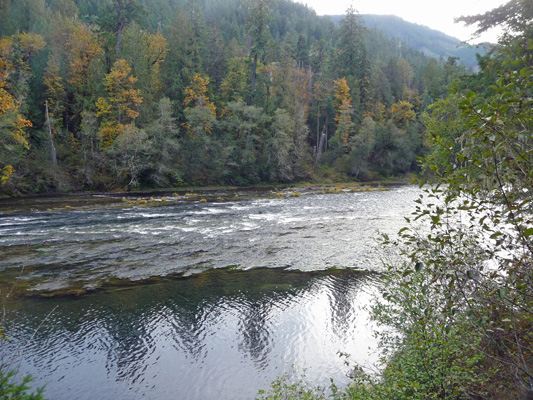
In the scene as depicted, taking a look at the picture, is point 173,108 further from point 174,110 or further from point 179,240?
point 179,240

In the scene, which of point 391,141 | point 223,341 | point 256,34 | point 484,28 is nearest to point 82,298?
point 223,341

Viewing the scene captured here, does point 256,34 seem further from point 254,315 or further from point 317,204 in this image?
point 254,315

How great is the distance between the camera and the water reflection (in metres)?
6.88

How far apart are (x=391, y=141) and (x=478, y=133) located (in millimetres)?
59677

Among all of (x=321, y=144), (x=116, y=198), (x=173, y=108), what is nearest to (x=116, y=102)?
(x=173, y=108)

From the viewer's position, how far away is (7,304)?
9938 mm

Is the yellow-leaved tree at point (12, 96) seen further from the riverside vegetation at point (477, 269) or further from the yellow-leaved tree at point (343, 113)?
the yellow-leaved tree at point (343, 113)

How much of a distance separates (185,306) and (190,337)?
173 cm

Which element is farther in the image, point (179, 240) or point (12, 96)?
point (12, 96)

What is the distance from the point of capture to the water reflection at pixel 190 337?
6.88 m

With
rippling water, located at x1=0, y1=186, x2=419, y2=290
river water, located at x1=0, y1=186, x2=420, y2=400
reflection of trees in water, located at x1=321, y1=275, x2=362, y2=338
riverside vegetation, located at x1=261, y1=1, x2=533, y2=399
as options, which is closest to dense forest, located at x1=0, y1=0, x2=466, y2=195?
rippling water, located at x1=0, y1=186, x2=419, y2=290

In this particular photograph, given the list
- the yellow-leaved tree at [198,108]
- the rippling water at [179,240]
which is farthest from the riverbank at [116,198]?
the yellow-leaved tree at [198,108]

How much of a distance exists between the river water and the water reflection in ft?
0.10

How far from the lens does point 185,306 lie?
33.5ft
